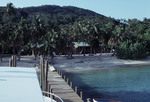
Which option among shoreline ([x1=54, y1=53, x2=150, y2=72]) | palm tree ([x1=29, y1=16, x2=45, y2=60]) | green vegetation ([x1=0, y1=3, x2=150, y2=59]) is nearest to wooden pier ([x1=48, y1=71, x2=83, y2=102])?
shoreline ([x1=54, y1=53, x2=150, y2=72])

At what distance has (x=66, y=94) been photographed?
1972cm

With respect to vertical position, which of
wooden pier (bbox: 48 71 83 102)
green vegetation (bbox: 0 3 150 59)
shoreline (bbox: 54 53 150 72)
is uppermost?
green vegetation (bbox: 0 3 150 59)

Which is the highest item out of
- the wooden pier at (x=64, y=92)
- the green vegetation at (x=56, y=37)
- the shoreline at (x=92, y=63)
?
the green vegetation at (x=56, y=37)

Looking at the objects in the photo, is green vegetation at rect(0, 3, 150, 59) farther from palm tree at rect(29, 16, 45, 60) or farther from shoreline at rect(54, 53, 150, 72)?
shoreline at rect(54, 53, 150, 72)

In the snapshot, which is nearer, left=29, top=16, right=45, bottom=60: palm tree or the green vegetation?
the green vegetation

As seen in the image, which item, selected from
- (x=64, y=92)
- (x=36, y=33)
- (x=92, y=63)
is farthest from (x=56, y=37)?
(x=64, y=92)

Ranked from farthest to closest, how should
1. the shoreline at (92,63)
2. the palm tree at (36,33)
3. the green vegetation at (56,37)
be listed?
1. the palm tree at (36,33)
2. the shoreline at (92,63)
3. the green vegetation at (56,37)

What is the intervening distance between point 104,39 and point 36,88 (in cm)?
5523

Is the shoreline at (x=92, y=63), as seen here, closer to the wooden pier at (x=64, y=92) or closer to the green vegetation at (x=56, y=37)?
the green vegetation at (x=56, y=37)

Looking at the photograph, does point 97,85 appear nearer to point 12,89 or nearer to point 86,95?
point 86,95

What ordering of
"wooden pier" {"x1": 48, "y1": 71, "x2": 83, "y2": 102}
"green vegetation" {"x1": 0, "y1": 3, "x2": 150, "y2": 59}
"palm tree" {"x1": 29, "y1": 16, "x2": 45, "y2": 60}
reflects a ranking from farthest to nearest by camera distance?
"palm tree" {"x1": 29, "y1": 16, "x2": 45, "y2": 60} → "green vegetation" {"x1": 0, "y1": 3, "x2": 150, "y2": 59} → "wooden pier" {"x1": 48, "y1": 71, "x2": 83, "y2": 102}

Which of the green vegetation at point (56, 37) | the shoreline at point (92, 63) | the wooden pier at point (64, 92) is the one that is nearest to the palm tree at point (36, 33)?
the green vegetation at point (56, 37)

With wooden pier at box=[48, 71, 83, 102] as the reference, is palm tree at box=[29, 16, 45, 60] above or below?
above

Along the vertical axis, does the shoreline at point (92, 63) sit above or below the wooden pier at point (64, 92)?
above
